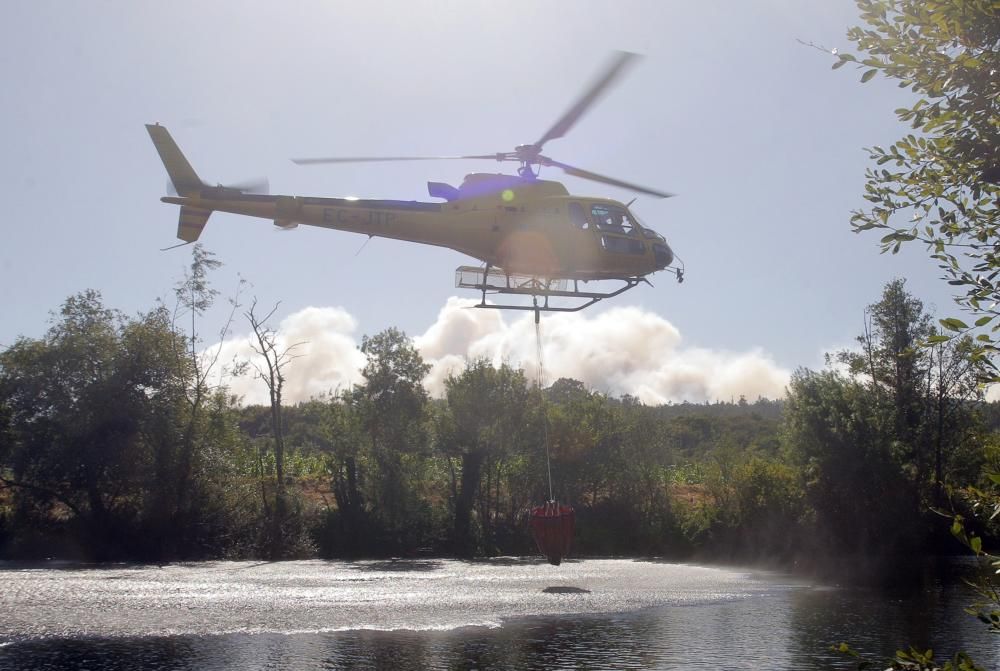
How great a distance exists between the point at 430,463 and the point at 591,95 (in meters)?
40.8

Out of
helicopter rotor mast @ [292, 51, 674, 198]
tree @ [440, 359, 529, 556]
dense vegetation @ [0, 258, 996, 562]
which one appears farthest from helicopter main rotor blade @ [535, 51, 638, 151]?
tree @ [440, 359, 529, 556]

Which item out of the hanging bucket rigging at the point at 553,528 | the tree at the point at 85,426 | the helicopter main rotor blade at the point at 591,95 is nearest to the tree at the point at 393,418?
the tree at the point at 85,426

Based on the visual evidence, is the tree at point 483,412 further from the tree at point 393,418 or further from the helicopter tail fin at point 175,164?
the helicopter tail fin at point 175,164

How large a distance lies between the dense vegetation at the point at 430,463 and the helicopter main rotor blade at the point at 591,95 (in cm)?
2555

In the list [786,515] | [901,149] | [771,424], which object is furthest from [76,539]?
[771,424]

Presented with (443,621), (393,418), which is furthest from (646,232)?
(393,418)

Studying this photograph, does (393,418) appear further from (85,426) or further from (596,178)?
(596,178)

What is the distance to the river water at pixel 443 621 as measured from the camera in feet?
63.7

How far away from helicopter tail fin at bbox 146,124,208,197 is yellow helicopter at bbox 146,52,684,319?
3 centimetres

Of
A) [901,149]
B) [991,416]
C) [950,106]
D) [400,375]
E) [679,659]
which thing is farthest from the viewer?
[991,416]

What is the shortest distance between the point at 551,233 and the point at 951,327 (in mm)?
19945

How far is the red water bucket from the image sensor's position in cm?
2580

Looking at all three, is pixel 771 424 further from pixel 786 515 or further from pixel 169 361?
pixel 169 361

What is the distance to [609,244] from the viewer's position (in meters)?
24.8
